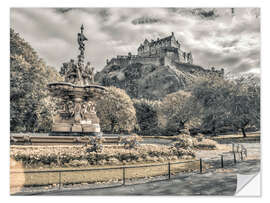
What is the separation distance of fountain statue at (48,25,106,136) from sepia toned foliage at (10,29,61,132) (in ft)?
5.50

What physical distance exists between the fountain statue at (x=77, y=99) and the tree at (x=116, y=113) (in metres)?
4.62

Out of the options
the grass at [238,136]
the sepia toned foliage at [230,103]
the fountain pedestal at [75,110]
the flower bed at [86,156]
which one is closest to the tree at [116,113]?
the fountain pedestal at [75,110]

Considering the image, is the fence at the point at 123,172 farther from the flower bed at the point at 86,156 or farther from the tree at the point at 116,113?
the tree at the point at 116,113

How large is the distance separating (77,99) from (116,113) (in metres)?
7.17

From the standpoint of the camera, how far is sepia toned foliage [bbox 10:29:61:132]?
9.13m

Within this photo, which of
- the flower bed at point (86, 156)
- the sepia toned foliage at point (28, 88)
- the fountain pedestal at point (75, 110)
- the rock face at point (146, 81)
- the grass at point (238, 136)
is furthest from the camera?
the rock face at point (146, 81)

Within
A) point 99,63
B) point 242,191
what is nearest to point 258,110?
point 242,191

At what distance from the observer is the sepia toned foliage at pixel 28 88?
9.13 m

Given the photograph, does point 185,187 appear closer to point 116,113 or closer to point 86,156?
point 86,156

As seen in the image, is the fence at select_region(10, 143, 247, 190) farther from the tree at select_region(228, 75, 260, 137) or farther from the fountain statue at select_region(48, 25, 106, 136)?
the fountain statue at select_region(48, 25, 106, 136)

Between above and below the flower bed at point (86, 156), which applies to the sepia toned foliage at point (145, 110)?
above

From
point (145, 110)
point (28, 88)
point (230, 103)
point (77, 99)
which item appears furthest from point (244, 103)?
point (28, 88)

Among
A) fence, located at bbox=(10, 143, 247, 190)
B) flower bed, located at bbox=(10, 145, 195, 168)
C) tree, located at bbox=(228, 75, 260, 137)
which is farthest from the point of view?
tree, located at bbox=(228, 75, 260, 137)

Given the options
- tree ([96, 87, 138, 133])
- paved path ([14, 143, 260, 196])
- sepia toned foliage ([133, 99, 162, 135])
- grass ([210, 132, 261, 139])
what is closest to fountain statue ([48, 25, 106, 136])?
tree ([96, 87, 138, 133])
